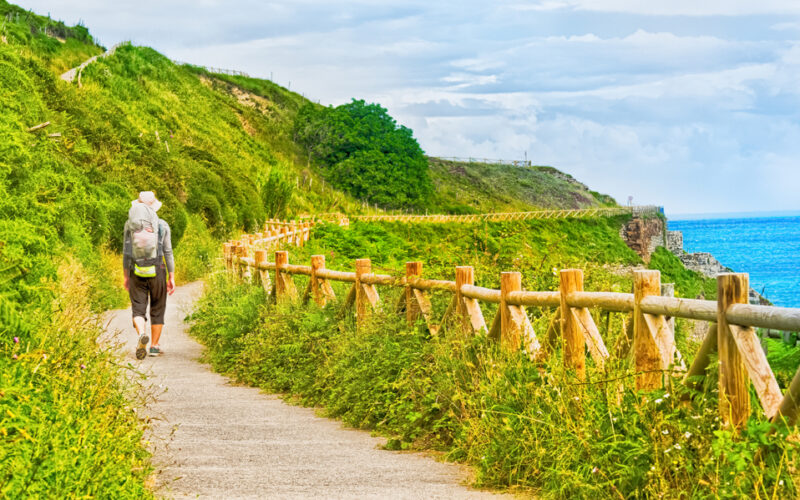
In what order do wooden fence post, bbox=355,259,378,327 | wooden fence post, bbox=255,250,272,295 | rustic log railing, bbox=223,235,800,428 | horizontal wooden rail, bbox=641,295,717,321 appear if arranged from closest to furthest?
rustic log railing, bbox=223,235,800,428, horizontal wooden rail, bbox=641,295,717,321, wooden fence post, bbox=355,259,378,327, wooden fence post, bbox=255,250,272,295

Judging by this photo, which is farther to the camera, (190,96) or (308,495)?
(190,96)

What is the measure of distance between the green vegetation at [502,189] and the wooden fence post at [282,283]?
92309 mm

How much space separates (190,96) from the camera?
8906 cm

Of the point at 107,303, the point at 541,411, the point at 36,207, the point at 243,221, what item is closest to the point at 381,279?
the point at 36,207

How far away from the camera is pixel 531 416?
6625mm

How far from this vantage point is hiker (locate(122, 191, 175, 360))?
1334 cm

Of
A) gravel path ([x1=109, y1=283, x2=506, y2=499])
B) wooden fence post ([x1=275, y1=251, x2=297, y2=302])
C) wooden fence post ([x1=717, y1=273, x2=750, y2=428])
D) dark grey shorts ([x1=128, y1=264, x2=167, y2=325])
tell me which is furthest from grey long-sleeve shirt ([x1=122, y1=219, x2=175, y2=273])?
wooden fence post ([x1=717, y1=273, x2=750, y2=428])

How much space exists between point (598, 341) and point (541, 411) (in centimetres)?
71

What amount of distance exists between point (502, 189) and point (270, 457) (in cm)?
14086

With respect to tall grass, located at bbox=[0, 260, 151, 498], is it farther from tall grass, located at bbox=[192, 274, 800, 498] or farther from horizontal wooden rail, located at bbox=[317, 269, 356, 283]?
horizontal wooden rail, located at bbox=[317, 269, 356, 283]

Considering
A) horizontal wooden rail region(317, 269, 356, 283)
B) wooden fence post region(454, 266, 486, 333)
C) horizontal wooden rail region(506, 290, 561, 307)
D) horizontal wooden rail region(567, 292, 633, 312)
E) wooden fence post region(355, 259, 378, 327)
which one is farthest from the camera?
horizontal wooden rail region(317, 269, 356, 283)

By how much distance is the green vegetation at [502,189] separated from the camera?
124594 millimetres

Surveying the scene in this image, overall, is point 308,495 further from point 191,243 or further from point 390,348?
point 191,243

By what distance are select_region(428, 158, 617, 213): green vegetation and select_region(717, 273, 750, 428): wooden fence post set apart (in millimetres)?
101259
